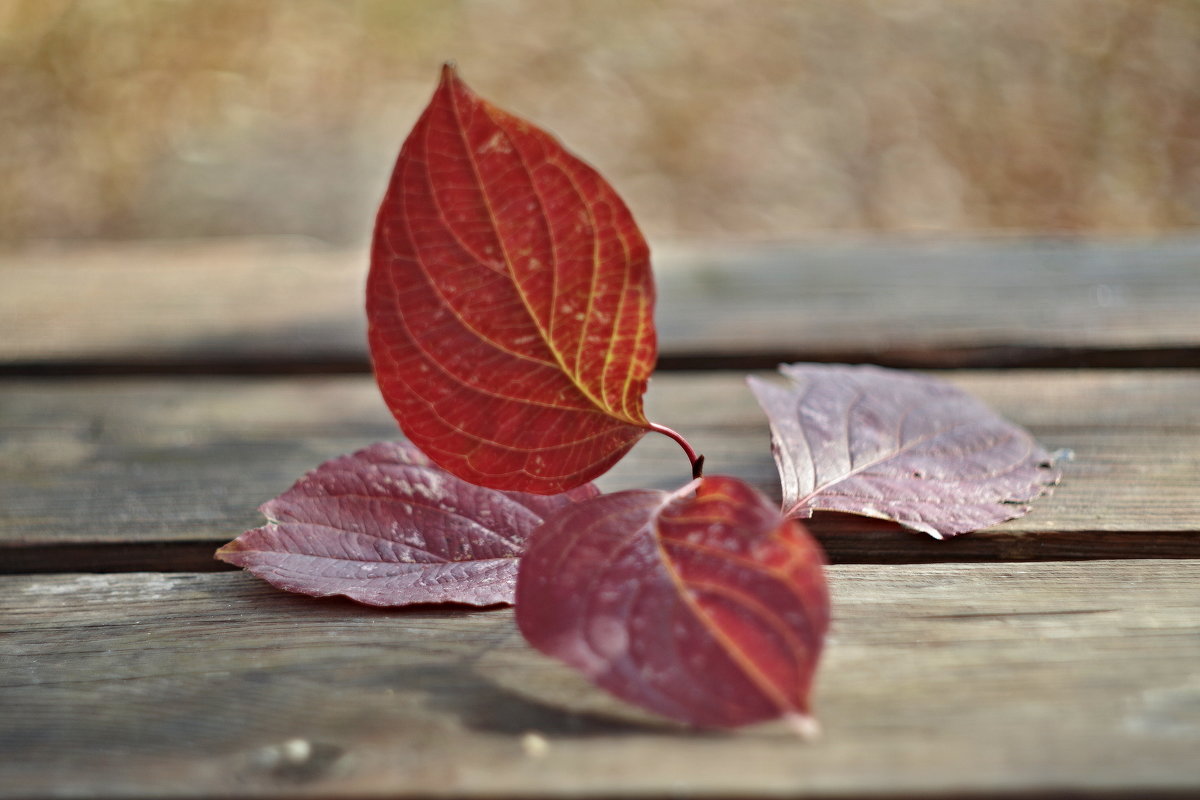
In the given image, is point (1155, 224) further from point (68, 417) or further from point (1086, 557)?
point (68, 417)

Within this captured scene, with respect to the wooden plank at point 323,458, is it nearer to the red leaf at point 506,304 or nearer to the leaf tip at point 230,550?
the leaf tip at point 230,550

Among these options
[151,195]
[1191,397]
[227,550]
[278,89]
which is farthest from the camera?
[278,89]

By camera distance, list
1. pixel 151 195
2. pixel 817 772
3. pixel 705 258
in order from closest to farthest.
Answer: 1. pixel 817 772
2. pixel 705 258
3. pixel 151 195

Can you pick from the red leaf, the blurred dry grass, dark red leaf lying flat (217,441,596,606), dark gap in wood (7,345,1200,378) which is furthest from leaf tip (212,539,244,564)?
the blurred dry grass

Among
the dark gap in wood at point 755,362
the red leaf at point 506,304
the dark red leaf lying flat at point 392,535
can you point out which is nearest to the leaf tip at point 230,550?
the dark red leaf lying flat at point 392,535

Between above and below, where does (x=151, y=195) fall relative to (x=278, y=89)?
below

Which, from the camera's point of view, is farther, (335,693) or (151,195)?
(151,195)

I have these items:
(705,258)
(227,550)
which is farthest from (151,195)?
(227,550)

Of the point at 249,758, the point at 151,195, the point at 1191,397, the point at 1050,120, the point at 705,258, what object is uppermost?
the point at 1050,120
